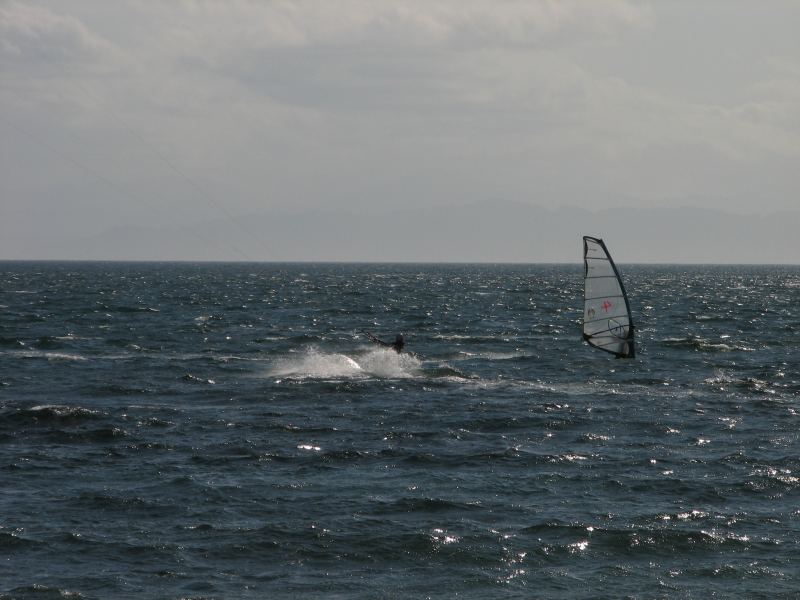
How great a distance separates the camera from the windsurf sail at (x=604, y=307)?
1276 inches

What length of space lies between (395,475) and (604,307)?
41.1ft

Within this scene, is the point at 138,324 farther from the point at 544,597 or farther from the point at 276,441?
the point at 544,597

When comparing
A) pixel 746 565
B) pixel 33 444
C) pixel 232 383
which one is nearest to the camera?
pixel 746 565

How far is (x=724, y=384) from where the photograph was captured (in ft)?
128

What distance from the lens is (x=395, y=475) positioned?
23.6 m

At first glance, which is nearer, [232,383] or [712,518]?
[712,518]

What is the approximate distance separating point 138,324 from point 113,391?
30.6m

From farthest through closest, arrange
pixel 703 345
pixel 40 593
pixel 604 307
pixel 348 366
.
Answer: pixel 703 345, pixel 348 366, pixel 604 307, pixel 40 593

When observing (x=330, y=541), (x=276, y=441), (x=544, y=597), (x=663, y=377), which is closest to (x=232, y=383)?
(x=276, y=441)

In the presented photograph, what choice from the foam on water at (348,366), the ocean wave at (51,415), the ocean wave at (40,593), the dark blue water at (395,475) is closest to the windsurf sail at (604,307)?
the dark blue water at (395,475)

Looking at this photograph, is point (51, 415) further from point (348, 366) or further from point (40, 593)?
point (348, 366)

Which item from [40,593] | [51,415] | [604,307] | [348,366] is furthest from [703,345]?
[40,593]

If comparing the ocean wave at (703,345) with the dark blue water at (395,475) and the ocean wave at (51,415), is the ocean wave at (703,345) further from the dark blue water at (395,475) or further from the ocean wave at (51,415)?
the ocean wave at (51,415)

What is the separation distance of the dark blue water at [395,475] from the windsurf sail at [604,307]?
2.05 m
